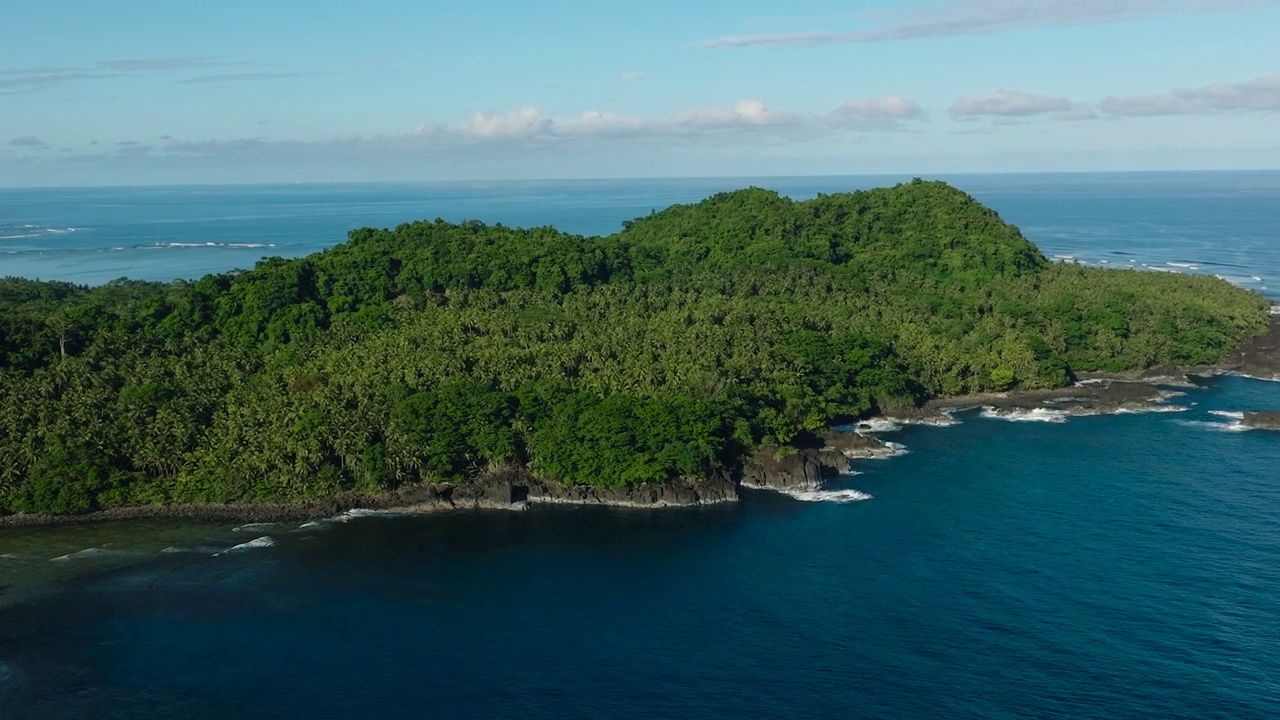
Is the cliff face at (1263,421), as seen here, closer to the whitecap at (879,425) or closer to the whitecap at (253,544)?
the whitecap at (879,425)

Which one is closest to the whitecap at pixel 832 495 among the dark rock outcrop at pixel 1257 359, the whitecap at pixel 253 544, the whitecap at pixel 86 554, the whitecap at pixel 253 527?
the whitecap at pixel 253 544

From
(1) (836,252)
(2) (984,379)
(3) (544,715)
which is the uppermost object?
(1) (836,252)

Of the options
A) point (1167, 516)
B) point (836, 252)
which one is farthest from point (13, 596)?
point (836, 252)

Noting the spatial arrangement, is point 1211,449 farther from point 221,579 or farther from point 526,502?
point 221,579

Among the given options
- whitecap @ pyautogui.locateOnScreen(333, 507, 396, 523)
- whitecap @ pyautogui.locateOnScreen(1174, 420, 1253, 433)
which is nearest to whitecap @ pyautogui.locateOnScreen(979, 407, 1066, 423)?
whitecap @ pyautogui.locateOnScreen(1174, 420, 1253, 433)

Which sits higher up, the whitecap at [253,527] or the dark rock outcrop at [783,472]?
the dark rock outcrop at [783,472]

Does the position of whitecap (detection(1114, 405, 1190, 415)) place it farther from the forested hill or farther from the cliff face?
the forested hill
